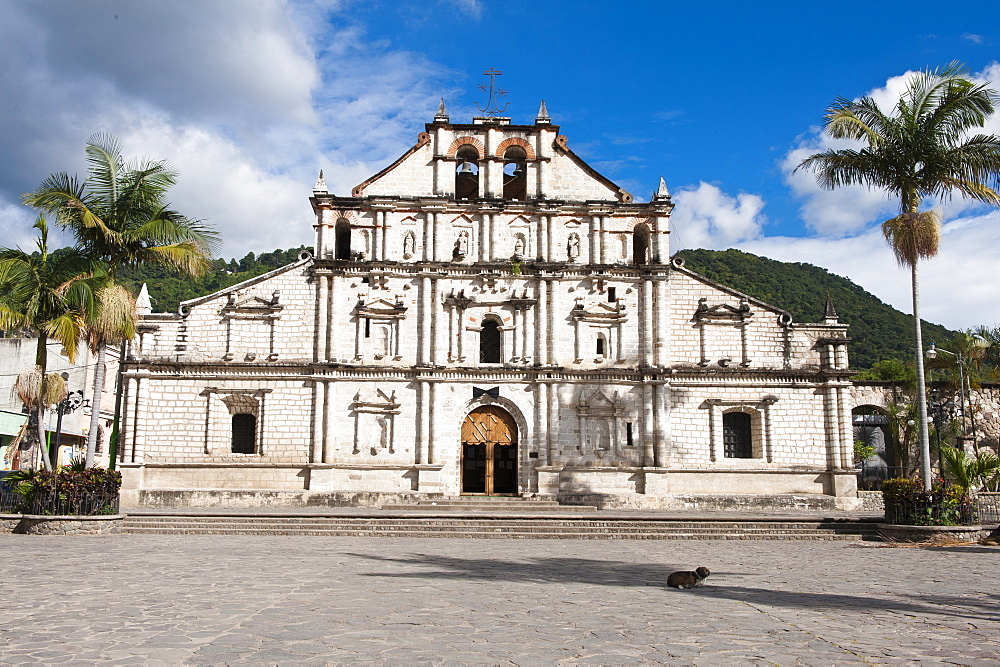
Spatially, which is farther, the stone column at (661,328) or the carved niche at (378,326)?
the stone column at (661,328)

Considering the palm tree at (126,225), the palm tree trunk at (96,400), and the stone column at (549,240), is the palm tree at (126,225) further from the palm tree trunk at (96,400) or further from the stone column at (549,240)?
the stone column at (549,240)

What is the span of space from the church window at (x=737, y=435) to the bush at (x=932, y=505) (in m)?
9.57

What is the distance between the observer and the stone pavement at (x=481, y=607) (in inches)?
288

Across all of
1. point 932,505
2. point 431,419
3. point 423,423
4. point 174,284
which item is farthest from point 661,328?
point 174,284

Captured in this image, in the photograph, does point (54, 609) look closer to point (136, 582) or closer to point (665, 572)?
point (136, 582)

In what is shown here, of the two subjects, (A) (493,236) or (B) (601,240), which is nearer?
(A) (493,236)

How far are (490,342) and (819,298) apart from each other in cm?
5855

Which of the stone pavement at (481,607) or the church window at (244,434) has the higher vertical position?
the church window at (244,434)

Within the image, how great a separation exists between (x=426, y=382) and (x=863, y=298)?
69.9 meters

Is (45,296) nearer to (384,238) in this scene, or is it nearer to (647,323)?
(384,238)

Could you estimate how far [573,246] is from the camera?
30828 millimetres

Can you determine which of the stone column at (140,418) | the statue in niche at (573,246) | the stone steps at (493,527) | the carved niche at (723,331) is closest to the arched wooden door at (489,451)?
the statue in niche at (573,246)

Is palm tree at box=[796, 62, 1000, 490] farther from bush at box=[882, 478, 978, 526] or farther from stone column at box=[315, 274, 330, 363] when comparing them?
stone column at box=[315, 274, 330, 363]

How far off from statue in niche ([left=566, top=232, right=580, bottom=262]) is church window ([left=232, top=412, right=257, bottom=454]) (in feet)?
44.6
